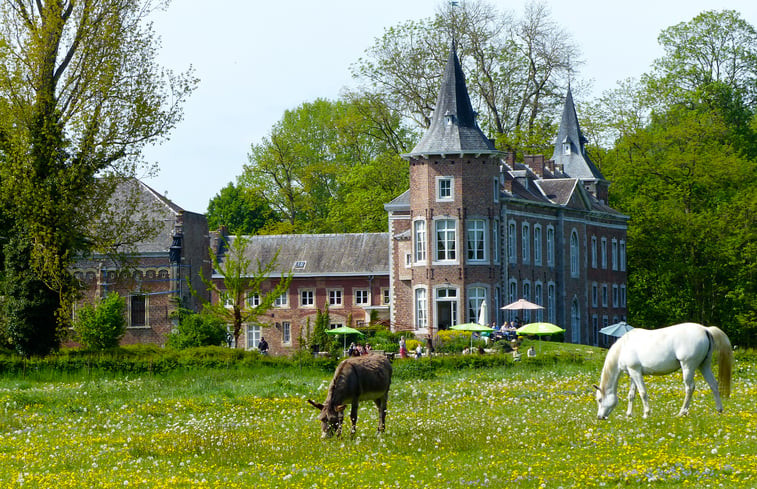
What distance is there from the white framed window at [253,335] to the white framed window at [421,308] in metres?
17.3

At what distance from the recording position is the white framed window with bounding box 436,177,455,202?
6162 centimetres

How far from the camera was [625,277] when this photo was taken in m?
79.6

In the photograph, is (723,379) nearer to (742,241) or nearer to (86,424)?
(86,424)

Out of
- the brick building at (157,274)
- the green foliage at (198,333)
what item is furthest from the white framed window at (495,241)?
the brick building at (157,274)

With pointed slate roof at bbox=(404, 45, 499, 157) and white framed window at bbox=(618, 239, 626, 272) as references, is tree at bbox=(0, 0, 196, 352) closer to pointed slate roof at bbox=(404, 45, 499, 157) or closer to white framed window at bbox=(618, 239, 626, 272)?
pointed slate roof at bbox=(404, 45, 499, 157)

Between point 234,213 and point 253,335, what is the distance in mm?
23039

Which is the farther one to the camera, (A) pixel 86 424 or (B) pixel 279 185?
(B) pixel 279 185

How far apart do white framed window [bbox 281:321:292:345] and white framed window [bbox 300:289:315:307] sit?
1.57m

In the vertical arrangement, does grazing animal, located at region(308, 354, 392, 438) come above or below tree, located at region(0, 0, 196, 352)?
below

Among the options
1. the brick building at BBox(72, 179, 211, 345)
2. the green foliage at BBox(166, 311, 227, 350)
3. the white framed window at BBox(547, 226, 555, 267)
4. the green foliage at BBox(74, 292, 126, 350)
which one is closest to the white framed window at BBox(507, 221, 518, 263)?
the white framed window at BBox(547, 226, 555, 267)

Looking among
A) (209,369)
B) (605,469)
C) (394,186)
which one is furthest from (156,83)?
(394,186)

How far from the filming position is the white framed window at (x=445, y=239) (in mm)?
61844

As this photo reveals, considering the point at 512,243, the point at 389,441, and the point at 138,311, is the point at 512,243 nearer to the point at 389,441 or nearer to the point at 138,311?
the point at 138,311

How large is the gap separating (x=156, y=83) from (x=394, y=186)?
3837 cm
